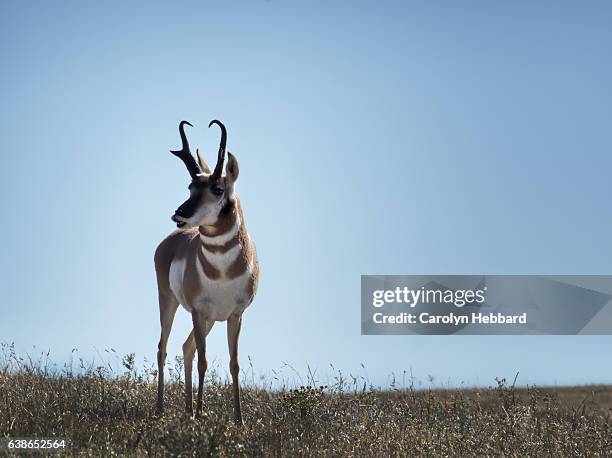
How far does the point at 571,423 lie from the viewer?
12156mm

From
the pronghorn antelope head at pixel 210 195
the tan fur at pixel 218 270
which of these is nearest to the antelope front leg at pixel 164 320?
the tan fur at pixel 218 270

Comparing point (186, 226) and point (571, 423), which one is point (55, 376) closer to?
point (186, 226)

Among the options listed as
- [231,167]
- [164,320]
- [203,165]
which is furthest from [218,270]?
[164,320]

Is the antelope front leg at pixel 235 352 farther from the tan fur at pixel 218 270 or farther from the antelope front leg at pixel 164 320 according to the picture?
the antelope front leg at pixel 164 320

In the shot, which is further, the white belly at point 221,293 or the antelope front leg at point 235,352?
the antelope front leg at point 235,352

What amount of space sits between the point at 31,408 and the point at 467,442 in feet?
19.4

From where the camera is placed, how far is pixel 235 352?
10602mm

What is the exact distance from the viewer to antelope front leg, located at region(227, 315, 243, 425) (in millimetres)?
10492

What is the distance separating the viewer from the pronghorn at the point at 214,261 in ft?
32.2

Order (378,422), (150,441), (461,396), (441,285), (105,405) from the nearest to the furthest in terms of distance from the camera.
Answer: (150,441)
(378,422)
(105,405)
(461,396)
(441,285)

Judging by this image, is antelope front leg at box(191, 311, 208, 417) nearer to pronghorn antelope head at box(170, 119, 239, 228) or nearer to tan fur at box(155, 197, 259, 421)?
tan fur at box(155, 197, 259, 421)

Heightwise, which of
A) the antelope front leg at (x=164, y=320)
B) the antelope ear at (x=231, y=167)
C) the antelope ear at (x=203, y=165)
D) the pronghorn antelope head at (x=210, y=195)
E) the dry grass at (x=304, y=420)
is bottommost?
the dry grass at (x=304, y=420)

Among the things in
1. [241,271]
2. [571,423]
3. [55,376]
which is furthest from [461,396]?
[55,376]

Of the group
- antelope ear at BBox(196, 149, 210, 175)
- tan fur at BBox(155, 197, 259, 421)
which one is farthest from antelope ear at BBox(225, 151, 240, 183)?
antelope ear at BBox(196, 149, 210, 175)
